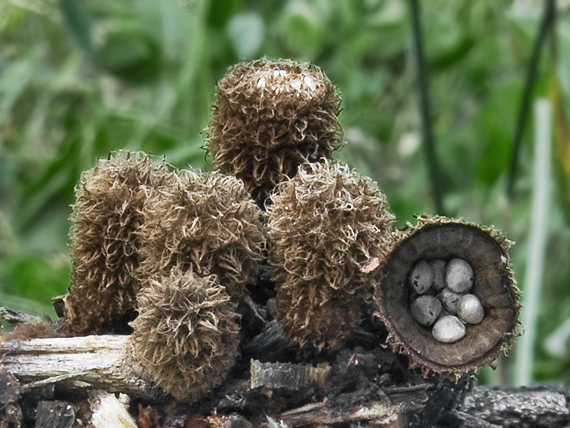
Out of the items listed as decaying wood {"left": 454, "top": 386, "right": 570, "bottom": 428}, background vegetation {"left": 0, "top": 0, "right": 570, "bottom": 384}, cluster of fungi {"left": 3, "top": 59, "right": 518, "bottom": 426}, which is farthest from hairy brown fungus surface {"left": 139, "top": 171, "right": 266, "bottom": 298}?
background vegetation {"left": 0, "top": 0, "right": 570, "bottom": 384}

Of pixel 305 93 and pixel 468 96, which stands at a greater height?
pixel 468 96

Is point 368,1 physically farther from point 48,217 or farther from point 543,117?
point 48,217

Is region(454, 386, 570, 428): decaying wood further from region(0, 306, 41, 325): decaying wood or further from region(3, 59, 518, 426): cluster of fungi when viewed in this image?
region(0, 306, 41, 325): decaying wood

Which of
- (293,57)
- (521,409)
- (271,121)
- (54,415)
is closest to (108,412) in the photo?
(54,415)

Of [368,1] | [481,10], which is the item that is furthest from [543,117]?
[368,1]

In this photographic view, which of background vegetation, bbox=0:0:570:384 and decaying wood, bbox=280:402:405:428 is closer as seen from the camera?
decaying wood, bbox=280:402:405:428

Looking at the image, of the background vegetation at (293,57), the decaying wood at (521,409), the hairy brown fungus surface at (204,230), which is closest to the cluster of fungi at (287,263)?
the hairy brown fungus surface at (204,230)

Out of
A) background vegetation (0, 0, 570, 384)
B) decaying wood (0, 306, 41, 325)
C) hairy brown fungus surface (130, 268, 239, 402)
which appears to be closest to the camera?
hairy brown fungus surface (130, 268, 239, 402)
